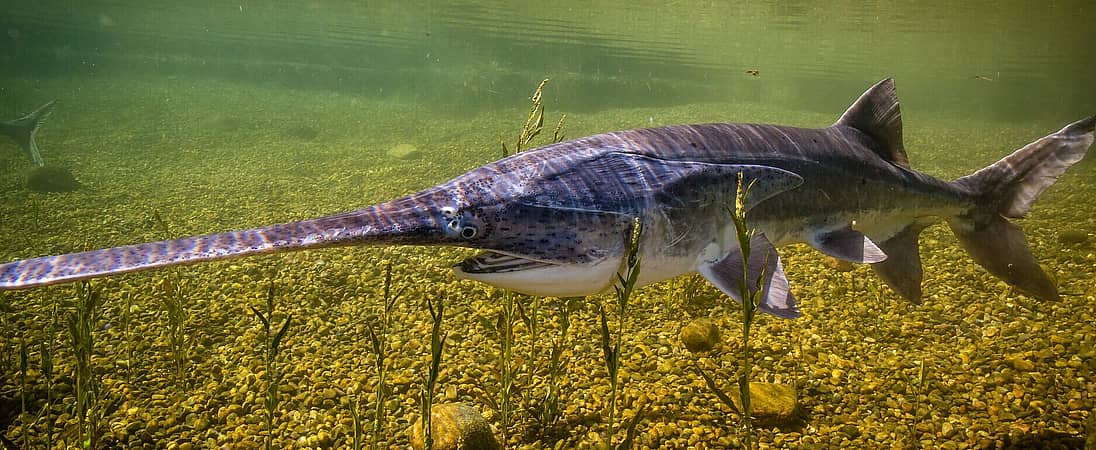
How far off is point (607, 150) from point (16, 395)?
15.0 ft

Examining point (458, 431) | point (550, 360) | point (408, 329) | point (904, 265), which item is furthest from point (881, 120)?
point (408, 329)

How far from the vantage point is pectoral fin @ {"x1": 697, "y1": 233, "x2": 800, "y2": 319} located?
8.81 feet

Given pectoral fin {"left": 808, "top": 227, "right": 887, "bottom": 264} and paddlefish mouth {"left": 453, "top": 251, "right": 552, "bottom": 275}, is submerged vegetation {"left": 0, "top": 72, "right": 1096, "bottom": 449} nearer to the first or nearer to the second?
paddlefish mouth {"left": 453, "top": 251, "right": 552, "bottom": 275}

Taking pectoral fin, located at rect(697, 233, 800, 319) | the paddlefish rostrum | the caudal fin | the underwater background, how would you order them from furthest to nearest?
the caudal fin < the underwater background < pectoral fin, located at rect(697, 233, 800, 319) < the paddlefish rostrum

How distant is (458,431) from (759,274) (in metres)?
1.95

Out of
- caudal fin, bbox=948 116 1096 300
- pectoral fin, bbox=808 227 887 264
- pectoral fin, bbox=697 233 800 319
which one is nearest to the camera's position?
pectoral fin, bbox=697 233 800 319

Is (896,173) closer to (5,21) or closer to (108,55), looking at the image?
(5,21)

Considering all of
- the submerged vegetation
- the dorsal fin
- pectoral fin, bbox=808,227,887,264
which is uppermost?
the dorsal fin

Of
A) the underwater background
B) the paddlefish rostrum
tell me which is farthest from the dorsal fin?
the underwater background

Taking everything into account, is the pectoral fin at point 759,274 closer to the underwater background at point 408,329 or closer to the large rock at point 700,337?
the underwater background at point 408,329

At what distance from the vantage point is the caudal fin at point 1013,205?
12.1 feet

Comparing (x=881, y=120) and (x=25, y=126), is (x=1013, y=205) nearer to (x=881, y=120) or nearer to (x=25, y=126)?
(x=881, y=120)

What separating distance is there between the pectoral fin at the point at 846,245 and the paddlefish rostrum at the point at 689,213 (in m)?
0.01

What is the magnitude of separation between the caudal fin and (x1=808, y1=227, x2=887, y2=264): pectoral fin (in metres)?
1.13
